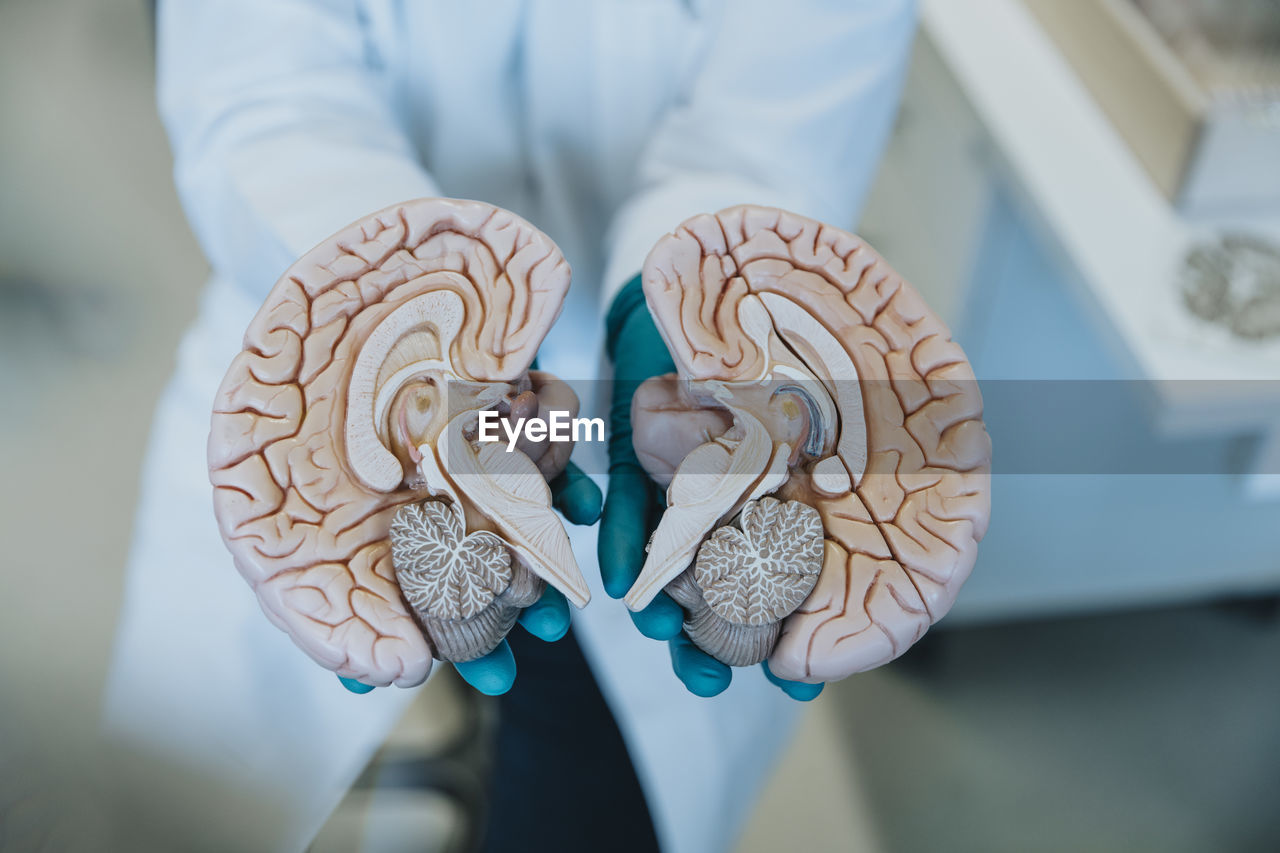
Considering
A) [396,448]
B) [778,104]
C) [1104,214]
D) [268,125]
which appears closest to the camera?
[396,448]

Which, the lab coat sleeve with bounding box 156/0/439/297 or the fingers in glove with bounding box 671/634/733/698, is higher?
the lab coat sleeve with bounding box 156/0/439/297

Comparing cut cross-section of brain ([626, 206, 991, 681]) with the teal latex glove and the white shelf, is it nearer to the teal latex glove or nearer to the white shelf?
the teal latex glove

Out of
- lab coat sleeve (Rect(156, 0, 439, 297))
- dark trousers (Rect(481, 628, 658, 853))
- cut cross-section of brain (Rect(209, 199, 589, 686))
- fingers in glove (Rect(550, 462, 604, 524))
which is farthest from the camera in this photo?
dark trousers (Rect(481, 628, 658, 853))

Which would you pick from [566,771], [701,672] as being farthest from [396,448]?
[566,771]

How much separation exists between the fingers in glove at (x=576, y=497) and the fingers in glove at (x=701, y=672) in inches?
5.0

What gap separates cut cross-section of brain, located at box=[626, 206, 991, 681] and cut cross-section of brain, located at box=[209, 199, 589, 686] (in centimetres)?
10

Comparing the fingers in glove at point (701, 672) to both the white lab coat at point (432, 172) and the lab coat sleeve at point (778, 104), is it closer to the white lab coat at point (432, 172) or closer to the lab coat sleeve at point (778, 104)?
the white lab coat at point (432, 172)

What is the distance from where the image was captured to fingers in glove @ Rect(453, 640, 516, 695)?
715 millimetres

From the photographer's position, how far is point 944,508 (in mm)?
676

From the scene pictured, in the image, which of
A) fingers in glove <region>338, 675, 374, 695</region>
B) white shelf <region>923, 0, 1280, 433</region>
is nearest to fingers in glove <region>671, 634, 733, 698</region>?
fingers in glove <region>338, 675, 374, 695</region>

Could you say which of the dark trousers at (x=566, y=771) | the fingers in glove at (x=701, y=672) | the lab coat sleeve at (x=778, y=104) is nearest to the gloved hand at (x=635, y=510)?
the fingers in glove at (x=701, y=672)

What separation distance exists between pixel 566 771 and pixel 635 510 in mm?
683

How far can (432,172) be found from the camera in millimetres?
1164

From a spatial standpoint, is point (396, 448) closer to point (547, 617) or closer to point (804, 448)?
point (547, 617)
